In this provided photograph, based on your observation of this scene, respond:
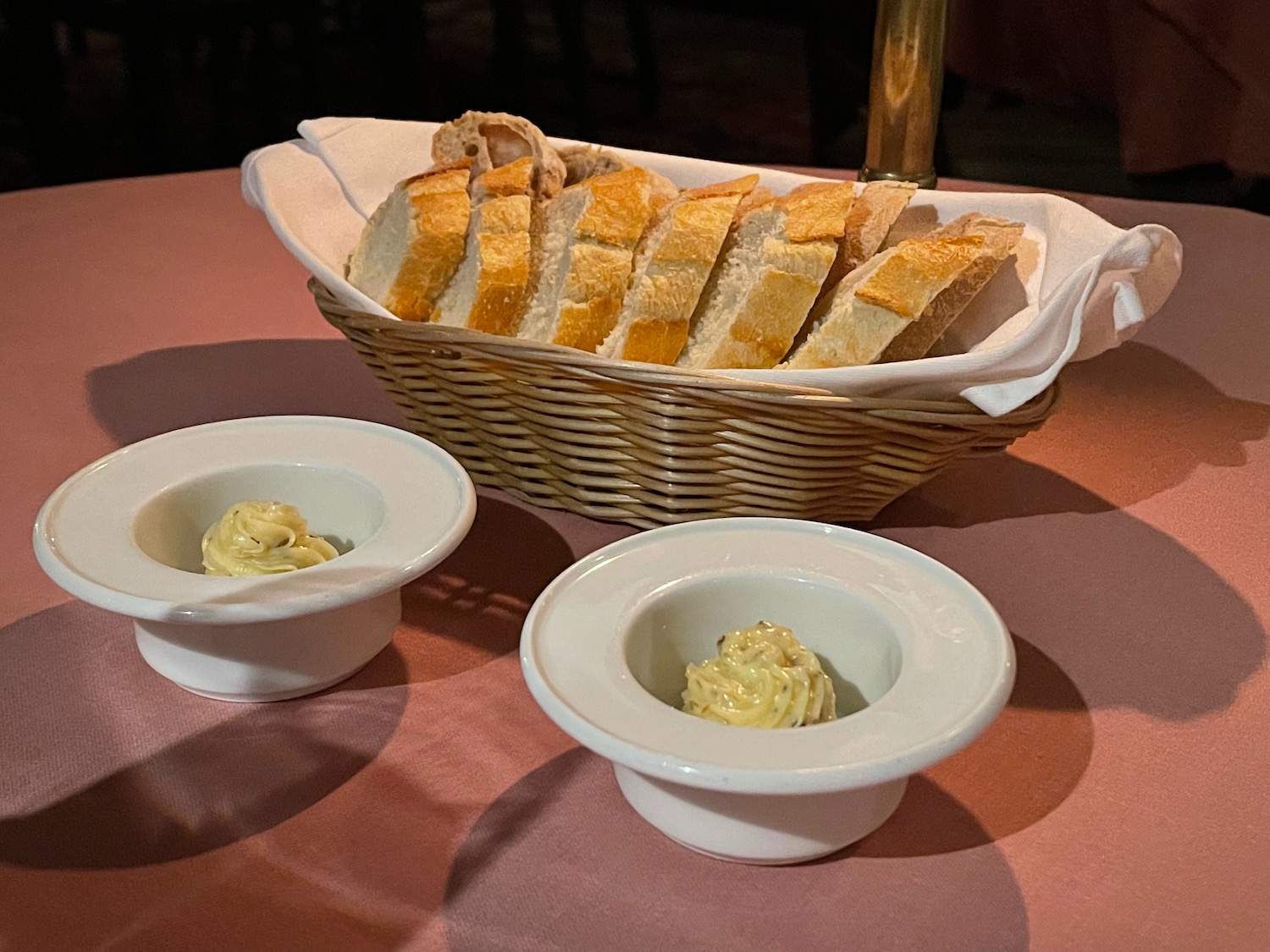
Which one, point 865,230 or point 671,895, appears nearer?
point 671,895

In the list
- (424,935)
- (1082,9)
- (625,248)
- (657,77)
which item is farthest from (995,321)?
(657,77)

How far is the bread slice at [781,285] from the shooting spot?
3.03 feet

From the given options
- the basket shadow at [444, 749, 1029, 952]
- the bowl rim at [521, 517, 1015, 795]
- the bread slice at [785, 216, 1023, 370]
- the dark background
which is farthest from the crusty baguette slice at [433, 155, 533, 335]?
the dark background

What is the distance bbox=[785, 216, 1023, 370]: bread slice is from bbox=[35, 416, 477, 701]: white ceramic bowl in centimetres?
30

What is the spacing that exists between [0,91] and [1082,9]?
338 cm

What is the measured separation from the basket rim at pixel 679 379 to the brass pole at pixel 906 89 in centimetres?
51

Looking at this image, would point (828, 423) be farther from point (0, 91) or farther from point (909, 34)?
point (0, 91)

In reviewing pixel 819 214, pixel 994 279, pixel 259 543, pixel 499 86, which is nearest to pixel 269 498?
pixel 259 543

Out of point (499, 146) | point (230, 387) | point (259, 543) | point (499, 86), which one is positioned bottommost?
point (499, 86)

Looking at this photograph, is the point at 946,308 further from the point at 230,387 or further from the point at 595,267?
the point at 230,387

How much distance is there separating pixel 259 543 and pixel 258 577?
0.06 meters

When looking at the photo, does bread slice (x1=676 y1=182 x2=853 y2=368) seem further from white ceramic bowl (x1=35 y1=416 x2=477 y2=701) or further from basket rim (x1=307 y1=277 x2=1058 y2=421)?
white ceramic bowl (x1=35 y1=416 x2=477 y2=701)

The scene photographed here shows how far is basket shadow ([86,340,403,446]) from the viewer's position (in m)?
1.15

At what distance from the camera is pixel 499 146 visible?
1175 mm
